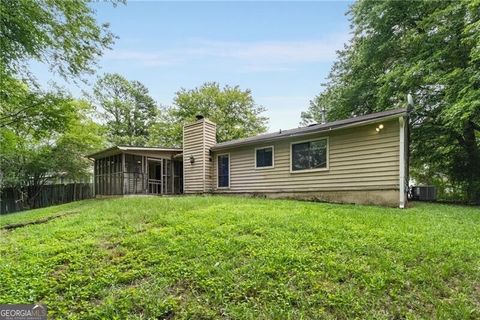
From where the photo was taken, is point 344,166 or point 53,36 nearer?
point 53,36

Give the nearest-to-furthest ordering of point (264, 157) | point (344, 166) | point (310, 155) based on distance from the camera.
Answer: point (344, 166), point (310, 155), point (264, 157)

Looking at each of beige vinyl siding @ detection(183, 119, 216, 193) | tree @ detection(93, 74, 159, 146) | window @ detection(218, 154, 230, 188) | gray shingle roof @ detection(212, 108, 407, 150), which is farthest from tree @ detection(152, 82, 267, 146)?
gray shingle roof @ detection(212, 108, 407, 150)

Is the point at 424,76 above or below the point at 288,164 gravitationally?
above

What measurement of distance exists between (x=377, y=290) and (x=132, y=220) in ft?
15.3

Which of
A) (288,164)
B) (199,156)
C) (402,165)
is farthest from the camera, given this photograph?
(199,156)

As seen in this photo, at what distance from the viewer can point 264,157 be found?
1146cm

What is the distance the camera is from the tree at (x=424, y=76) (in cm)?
1124

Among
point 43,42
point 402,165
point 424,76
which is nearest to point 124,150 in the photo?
point 43,42

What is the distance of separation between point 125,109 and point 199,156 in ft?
55.6

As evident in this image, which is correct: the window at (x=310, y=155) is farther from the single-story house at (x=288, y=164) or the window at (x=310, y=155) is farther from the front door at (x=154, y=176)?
the front door at (x=154, y=176)

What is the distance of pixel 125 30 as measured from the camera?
975 centimetres

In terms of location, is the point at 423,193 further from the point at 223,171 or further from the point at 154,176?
the point at 154,176

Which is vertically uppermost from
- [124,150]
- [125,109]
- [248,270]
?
[125,109]

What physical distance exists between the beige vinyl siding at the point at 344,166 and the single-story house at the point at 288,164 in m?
0.03
